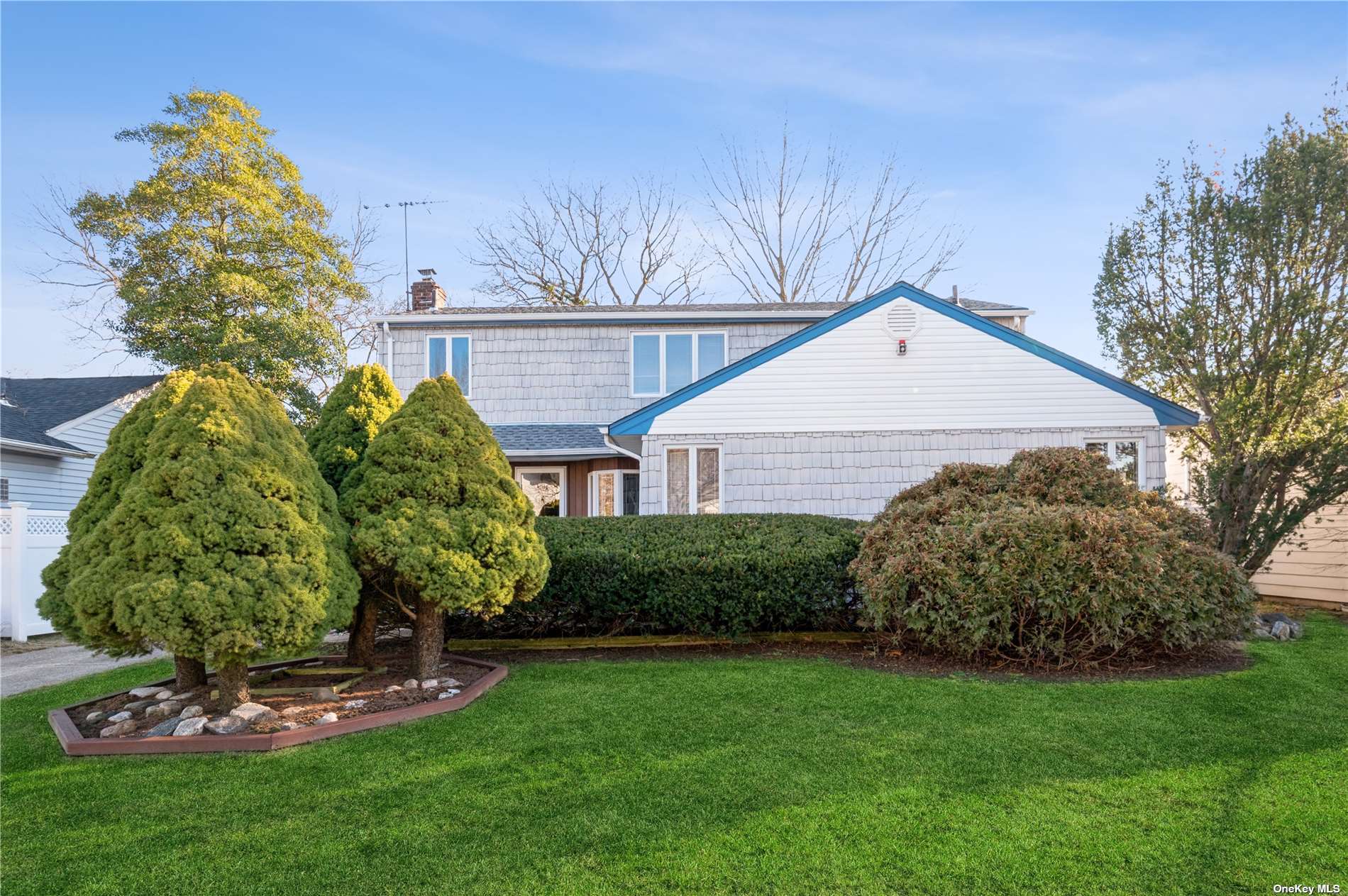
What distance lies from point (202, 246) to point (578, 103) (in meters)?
9.80

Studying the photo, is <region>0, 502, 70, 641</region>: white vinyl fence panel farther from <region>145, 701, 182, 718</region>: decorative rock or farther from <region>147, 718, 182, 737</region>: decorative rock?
<region>147, 718, 182, 737</region>: decorative rock

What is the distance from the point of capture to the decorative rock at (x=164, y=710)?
531 cm

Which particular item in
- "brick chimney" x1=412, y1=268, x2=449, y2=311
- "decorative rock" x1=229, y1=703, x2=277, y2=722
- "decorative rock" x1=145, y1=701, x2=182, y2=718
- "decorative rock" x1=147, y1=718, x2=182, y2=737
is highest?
"brick chimney" x1=412, y1=268, x2=449, y2=311

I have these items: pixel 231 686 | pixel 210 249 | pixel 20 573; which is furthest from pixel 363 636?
pixel 210 249

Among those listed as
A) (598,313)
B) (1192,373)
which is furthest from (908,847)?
(598,313)

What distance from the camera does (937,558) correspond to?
6.76 meters

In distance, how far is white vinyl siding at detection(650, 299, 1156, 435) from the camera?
40.0 ft

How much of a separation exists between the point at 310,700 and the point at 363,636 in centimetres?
120

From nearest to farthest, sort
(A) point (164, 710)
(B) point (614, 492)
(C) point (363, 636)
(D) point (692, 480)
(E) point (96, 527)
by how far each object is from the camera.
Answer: (E) point (96, 527)
(A) point (164, 710)
(C) point (363, 636)
(D) point (692, 480)
(B) point (614, 492)

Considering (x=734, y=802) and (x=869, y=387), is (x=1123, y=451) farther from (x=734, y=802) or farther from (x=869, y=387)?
(x=734, y=802)

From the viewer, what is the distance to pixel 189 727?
4875mm

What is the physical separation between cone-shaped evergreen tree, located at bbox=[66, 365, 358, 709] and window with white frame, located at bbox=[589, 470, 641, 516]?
33.1 ft

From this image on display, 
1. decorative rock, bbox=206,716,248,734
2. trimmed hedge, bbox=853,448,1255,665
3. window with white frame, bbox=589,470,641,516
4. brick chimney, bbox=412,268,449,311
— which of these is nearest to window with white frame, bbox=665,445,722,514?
window with white frame, bbox=589,470,641,516

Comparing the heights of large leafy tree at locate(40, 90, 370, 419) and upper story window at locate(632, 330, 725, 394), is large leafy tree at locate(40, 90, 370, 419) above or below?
above
